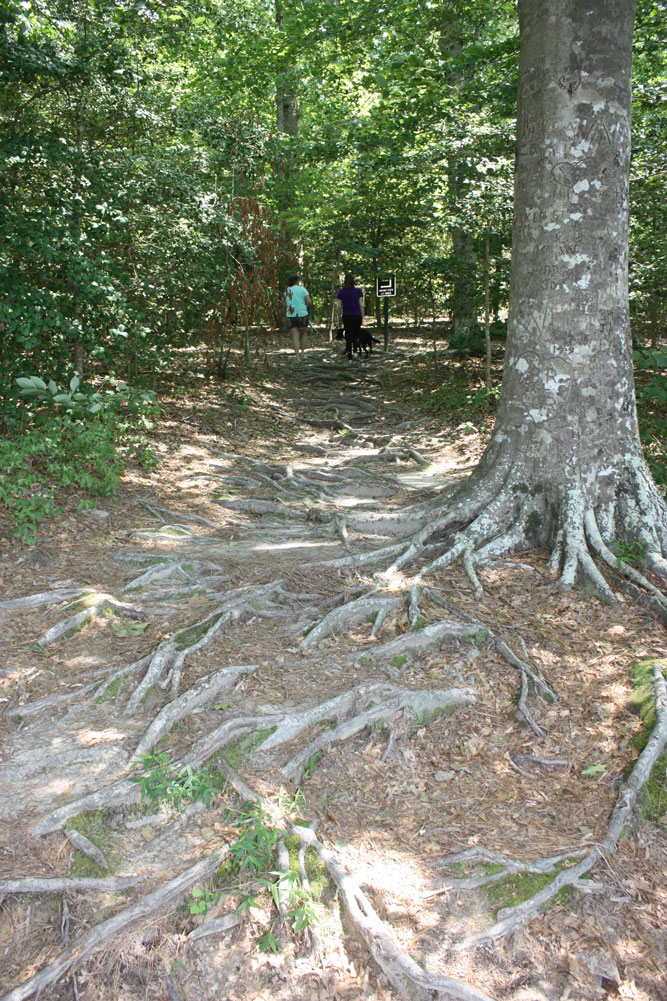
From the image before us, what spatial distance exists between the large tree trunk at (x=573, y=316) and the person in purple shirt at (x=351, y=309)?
993cm

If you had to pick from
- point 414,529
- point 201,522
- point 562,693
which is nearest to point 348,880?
point 562,693

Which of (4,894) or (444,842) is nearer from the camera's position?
(4,894)

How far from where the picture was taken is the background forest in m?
6.29

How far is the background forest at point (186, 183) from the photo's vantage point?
6289 mm

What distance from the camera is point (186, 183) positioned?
848cm

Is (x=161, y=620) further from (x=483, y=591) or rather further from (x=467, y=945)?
(x=467, y=945)

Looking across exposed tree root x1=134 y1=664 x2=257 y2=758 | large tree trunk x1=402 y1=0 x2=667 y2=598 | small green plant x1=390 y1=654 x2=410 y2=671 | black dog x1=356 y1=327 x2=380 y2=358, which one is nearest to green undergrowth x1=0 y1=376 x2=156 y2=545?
exposed tree root x1=134 y1=664 x2=257 y2=758

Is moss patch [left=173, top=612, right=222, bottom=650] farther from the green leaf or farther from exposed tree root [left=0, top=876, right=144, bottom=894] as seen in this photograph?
the green leaf

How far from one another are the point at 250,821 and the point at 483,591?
225 centimetres

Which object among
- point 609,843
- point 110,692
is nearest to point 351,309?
point 110,692

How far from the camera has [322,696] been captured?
398cm

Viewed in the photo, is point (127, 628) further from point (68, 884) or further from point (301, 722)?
point (68, 884)

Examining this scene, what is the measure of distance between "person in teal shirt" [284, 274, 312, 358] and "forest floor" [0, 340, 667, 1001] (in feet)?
33.0

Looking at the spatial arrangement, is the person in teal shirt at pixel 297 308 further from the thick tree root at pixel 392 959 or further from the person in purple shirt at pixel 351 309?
the thick tree root at pixel 392 959
